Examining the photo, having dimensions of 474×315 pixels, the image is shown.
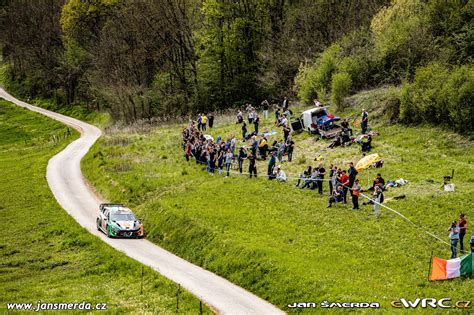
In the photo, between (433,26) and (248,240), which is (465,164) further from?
(433,26)

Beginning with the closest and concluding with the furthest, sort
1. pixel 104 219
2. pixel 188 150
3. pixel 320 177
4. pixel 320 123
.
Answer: pixel 320 177 → pixel 104 219 → pixel 320 123 → pixel 188 150

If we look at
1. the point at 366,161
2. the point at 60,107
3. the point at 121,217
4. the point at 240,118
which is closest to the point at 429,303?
the point at 366,161

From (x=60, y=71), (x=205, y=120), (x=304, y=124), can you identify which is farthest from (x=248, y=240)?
(x=60, y=71)

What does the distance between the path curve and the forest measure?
2122 centimetres

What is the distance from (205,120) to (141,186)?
1457cm

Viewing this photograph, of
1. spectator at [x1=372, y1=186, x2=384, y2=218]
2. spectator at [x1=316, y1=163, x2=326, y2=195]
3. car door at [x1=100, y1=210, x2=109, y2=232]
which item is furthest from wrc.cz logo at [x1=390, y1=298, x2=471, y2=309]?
car door at [x1=100, y1=210, x2=109, y2=232]

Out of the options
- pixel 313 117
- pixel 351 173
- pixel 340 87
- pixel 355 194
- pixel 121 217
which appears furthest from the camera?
pixel 340 87

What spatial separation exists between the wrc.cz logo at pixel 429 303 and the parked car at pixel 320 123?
2403 cm

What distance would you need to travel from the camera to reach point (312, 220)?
30.3 metres

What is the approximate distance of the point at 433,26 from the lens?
169 feet

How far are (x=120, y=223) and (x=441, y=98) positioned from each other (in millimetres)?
22997

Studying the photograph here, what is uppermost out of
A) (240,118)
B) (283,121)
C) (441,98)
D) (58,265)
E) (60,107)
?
(441,98)

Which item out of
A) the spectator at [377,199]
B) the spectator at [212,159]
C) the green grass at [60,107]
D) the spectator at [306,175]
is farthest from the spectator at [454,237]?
the green grass at [60,107]

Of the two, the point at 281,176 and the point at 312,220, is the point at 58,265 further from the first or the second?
the point at 281,176
